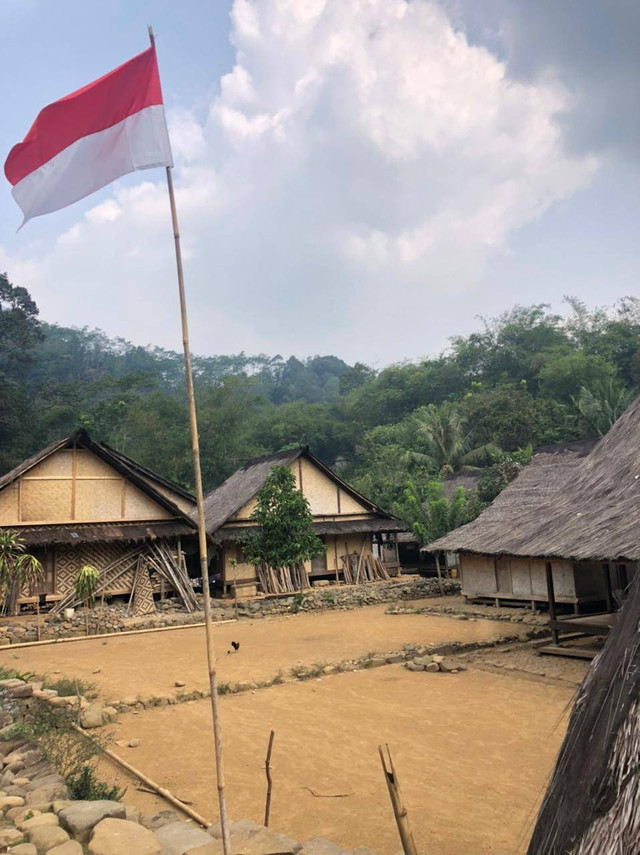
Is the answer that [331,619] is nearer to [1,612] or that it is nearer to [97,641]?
[97,641]

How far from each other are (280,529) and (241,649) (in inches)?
296

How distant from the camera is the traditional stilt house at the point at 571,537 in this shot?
972cm

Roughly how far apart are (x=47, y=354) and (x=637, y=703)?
6496 centimetres

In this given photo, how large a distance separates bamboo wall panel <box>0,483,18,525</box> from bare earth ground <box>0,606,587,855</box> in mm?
5557

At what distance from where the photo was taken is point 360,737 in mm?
7383

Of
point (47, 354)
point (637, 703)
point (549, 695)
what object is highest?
point (47, 354)

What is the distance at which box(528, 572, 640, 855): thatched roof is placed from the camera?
7.77 ft

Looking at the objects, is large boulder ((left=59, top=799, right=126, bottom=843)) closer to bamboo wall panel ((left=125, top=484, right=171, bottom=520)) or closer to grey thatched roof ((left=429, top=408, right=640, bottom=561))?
grey thatched roof ((left=429, top=408, right=640, bottom=561))

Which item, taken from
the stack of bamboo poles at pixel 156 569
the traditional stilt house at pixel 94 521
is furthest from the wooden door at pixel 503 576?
the traditional stilt house at pixel 94 521

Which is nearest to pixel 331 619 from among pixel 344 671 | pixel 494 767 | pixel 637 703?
pixel 344 671

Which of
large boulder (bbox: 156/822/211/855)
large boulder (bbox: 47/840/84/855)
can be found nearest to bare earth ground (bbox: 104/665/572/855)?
large boulder (bbox: 156/822/211/855)

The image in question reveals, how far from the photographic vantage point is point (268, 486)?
21.6 m

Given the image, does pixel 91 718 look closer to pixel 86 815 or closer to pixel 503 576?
pixel 86 815

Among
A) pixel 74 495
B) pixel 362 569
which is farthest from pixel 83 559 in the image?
pixel 362 569
